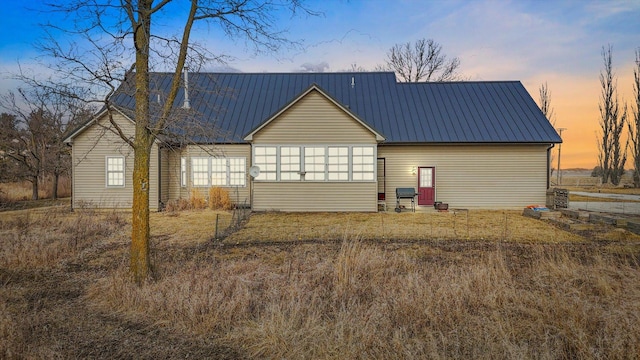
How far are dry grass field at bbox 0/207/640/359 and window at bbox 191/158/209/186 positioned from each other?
381 inches

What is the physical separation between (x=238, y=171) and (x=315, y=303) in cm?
1446

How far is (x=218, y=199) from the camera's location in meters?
18.0

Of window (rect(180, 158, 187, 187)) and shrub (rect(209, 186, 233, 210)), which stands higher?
window (rect(180, 158, 187, 187))

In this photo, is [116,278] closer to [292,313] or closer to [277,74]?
[292,313]

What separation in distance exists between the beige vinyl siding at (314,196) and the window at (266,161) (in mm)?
368

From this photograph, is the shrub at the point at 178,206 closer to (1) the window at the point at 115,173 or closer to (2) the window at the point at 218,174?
(2) the window at the point at 218,174

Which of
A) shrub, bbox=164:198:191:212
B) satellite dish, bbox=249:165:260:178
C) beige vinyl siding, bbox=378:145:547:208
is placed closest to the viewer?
satellite dish, bbox=249:165:260:178

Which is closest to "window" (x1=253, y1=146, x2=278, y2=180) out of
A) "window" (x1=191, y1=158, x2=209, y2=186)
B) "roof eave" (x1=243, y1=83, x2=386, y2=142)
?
"roof eave" (x1=243, y1=83, x2=386, y2=142)

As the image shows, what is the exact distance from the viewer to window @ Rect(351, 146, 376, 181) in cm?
1723

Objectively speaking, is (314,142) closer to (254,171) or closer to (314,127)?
(314,127)

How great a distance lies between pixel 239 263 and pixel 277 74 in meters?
18.4

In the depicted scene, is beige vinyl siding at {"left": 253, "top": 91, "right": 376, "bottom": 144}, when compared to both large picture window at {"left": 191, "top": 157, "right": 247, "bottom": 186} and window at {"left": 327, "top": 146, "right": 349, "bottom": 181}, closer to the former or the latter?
window at {"left": 327, "top": 146, "right": 349, "bottom": 181}

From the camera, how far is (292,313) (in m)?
4.96

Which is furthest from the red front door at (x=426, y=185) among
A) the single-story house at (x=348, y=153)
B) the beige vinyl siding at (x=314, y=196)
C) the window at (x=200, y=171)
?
the window at (x=200, y=171)
